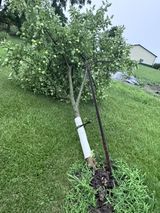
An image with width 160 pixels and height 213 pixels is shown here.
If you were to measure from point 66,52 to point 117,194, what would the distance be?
303 cm

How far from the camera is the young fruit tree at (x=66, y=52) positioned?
6.17 meters

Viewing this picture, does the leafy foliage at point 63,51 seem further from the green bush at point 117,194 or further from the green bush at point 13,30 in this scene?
the green bush at point 13,30

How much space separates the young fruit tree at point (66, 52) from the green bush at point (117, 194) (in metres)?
1.88

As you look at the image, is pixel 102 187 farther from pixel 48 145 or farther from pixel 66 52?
pixel 66 52

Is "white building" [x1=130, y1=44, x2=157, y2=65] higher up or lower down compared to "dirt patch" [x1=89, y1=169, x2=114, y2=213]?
lower down

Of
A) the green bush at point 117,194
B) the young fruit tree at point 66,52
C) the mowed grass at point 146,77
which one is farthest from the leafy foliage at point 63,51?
the mowed grass at point 146,77

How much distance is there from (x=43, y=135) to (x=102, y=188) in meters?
1.56

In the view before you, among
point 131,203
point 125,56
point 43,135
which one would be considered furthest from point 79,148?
point 125,56

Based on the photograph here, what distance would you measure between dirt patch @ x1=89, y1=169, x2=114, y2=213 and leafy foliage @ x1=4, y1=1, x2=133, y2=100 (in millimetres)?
2520

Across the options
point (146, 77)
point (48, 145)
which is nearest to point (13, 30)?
point (146, 77)

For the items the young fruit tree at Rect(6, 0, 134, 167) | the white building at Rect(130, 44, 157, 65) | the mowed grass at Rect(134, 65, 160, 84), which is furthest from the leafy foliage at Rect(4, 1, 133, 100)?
the white building at Rect(130, 44, 157, 65)

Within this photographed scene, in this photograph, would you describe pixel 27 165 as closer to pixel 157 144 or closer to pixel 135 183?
pixel 135 183

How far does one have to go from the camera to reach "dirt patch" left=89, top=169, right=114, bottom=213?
12.6ft

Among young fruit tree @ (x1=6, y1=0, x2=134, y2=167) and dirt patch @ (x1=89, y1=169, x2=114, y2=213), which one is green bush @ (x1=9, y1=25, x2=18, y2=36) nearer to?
young fruit tree @ (x1=6, y1=0, x2=134, y2=167)
